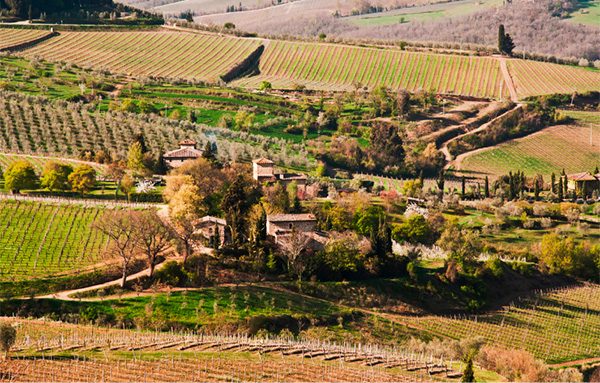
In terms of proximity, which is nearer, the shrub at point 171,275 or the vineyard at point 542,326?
the shrub at point 171,275

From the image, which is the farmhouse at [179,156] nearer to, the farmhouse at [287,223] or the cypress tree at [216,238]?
the farmhouse at [287,223]

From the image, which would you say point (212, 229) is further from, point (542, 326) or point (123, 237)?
point (542, 326)

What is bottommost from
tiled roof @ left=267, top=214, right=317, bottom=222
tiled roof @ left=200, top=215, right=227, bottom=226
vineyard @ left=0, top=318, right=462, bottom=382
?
vineyard @ left=0, top=318, right=462, bottom=382

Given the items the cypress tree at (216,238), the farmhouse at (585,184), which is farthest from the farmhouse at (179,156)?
the farmhouse at (585,184)

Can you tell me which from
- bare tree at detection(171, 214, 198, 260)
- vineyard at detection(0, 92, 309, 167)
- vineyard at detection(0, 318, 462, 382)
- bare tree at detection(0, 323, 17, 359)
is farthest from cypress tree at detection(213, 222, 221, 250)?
vineyard at detection(0, 92, 309, 167)

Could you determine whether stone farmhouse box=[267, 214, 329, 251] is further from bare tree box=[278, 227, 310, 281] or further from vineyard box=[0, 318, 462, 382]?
vineyard box=[0, 318, 462, 382]

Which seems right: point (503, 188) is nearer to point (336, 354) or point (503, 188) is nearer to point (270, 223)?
point (270, 223)

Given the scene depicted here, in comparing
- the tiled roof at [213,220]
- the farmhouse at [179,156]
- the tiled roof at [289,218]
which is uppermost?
the farmhouse at [179,156]
